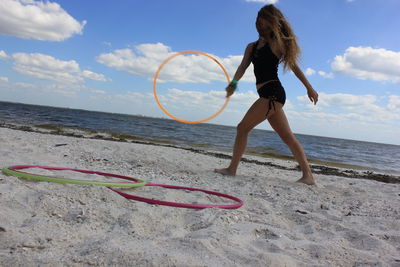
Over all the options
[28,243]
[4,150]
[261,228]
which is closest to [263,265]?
[261,228]

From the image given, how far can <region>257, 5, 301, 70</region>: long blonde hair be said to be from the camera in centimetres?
416

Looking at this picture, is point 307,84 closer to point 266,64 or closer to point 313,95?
point 313,95

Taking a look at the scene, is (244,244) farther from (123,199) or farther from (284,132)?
Result: (284,132)

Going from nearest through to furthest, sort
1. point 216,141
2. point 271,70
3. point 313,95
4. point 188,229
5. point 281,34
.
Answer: point 188,229
point 281,34
point 271,70
point 313,95
point 216,141

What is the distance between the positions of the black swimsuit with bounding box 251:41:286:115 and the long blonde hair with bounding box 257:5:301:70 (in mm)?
129

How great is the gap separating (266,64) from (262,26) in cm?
49

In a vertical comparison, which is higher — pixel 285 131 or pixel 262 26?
pixel 262 26

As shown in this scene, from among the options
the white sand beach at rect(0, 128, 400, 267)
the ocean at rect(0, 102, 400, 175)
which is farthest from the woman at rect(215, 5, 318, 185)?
the ocean at rect(0, 102, 400, 175)

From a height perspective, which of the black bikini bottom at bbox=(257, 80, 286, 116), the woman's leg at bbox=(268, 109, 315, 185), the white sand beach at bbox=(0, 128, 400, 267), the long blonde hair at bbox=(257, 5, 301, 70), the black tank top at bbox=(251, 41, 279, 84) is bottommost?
the white sand beach at bbox=(0, 128, 400, 267)

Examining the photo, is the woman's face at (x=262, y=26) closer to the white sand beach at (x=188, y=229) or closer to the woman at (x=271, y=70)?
the woman at (x=271, y=70)

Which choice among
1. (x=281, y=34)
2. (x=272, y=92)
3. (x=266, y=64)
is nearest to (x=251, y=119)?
(x=272, y=92)

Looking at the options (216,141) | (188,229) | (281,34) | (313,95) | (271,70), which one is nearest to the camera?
(188,229)

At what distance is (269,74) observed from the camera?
14.1ft

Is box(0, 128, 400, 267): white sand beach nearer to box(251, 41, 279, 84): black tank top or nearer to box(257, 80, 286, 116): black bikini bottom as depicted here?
box(257, 80, 286, 116): black bikini bottom
